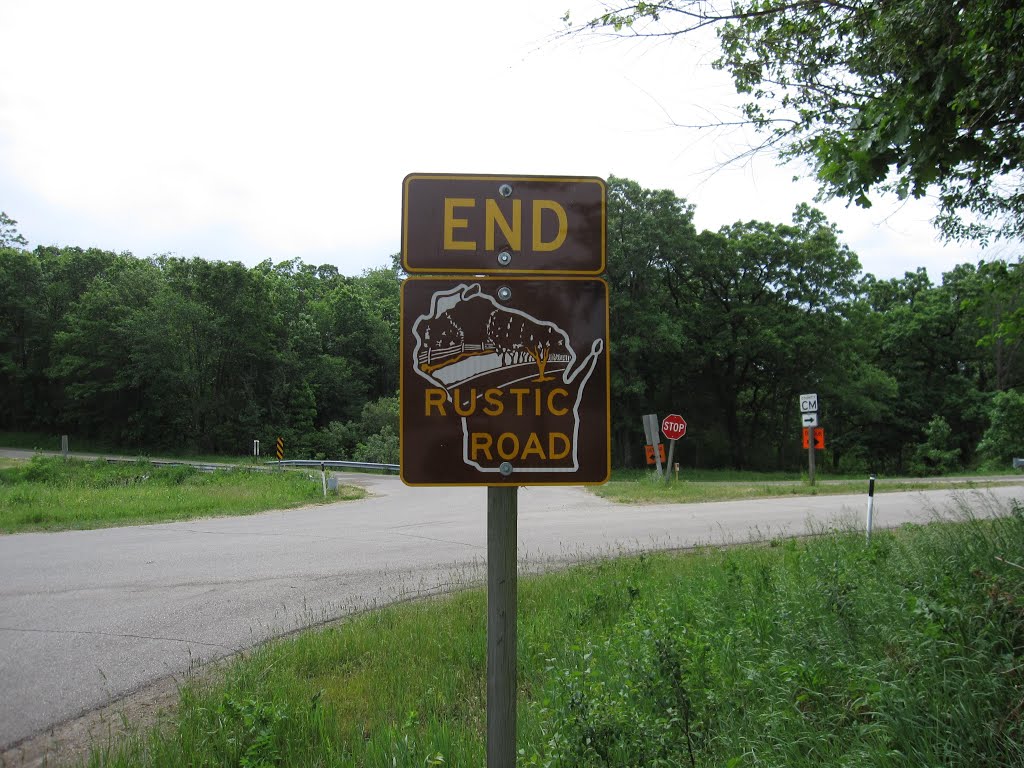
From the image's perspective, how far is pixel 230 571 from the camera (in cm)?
898

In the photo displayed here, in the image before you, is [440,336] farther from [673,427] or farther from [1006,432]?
[1006,432]

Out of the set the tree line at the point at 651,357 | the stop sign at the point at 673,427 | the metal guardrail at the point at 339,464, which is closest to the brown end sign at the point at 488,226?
the stop sign at the point at 673,427

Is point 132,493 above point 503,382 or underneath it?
underneath

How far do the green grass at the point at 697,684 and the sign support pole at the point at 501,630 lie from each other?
562mm

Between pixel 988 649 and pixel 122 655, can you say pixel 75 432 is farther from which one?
pixel 988 649

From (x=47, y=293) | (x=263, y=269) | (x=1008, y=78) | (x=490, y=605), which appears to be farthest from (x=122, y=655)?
(x=47, y=293)

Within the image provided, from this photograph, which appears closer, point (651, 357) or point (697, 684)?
point (697, 684)

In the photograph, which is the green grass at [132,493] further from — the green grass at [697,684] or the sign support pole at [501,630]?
the sign support pole at [501,630]

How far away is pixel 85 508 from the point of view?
16.0 metres

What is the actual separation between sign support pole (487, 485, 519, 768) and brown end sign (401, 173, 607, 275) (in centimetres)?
74

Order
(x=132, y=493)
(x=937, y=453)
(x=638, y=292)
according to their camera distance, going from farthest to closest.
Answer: (x=937, y=453)
(x=638, y=292)
(x=132, y=493)

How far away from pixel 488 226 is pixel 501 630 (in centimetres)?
132

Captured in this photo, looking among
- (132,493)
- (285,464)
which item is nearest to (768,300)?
(285,464)

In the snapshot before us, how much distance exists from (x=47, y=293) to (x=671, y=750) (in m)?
A: 58.4
